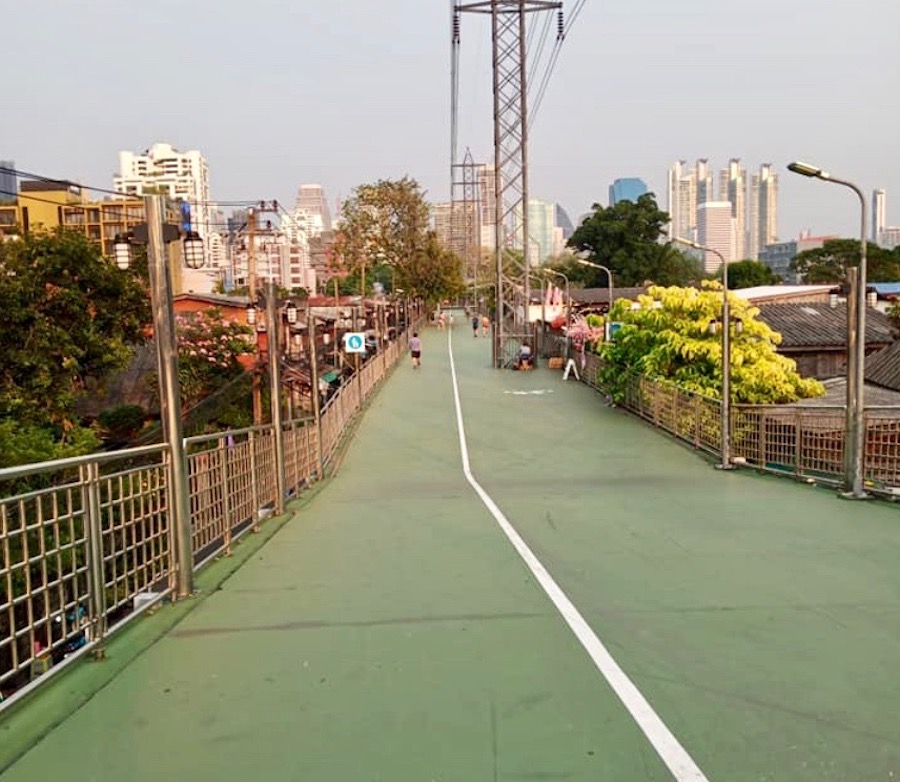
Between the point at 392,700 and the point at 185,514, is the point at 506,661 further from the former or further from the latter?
the point at 185,514

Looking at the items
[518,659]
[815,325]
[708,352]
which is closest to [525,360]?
[815,325]

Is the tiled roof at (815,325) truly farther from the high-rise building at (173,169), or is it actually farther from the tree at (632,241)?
the tree at (632,241)

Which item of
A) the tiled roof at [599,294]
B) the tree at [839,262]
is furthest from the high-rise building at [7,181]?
the tree at [839,262]

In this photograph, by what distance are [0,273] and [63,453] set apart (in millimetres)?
Result: 8647

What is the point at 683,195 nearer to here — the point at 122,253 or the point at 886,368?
the point at 886,368

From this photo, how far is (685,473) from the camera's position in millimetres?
12906

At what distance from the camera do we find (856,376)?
9.59m

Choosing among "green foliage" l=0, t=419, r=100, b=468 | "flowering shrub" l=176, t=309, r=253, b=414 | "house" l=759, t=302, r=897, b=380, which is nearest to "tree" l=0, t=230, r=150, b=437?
"green foliage" l=0, t=419, r=100, b=468

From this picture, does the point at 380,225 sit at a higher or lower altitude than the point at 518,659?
higher

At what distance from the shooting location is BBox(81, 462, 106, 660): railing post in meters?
4.17

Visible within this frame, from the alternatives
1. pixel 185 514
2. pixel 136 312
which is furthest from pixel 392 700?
pixel 136 312

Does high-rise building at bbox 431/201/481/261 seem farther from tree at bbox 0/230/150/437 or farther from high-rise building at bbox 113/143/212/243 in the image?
tree at bbox 0/230/150/437

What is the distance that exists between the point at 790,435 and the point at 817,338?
20.4 m

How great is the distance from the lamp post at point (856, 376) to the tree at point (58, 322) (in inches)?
814
